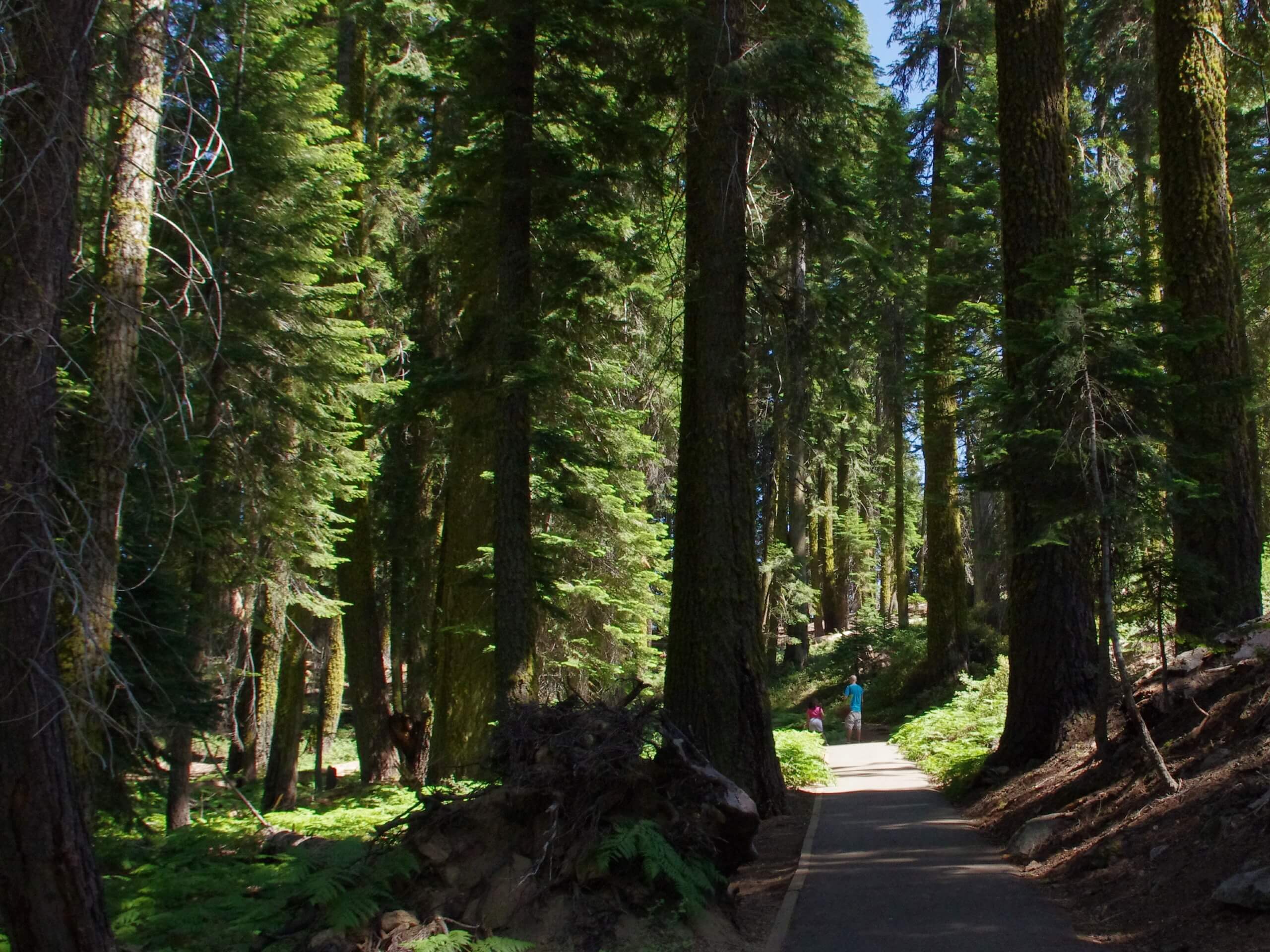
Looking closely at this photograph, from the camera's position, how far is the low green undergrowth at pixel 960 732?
13.2 meters

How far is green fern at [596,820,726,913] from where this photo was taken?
21.1 feet

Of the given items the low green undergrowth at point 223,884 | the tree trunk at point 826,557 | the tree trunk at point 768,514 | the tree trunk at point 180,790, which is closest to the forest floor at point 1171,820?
the low green undergrowth at point 223,884

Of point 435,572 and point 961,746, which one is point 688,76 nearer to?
point 961,746

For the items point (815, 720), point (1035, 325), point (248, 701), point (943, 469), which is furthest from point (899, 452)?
point (1035, 325)

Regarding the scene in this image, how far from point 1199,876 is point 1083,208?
10.0 metres

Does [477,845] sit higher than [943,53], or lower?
lower

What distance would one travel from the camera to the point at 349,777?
85.1 ft

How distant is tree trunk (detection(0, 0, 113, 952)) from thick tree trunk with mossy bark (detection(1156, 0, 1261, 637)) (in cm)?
803

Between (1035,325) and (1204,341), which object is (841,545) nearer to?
(1204,341)

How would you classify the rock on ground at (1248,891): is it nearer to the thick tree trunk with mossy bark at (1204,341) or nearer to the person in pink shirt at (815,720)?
the thick tree trunk with mossy bark at (1204,341)

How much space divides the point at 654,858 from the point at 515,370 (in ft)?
21.5

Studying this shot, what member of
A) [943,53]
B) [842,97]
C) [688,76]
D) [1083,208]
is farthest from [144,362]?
[943,53]

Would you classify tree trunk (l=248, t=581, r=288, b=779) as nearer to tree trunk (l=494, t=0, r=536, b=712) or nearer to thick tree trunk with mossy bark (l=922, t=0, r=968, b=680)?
tree trunk (l=494, t=0, r=536, b=712)

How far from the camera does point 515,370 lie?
38.0 feet
